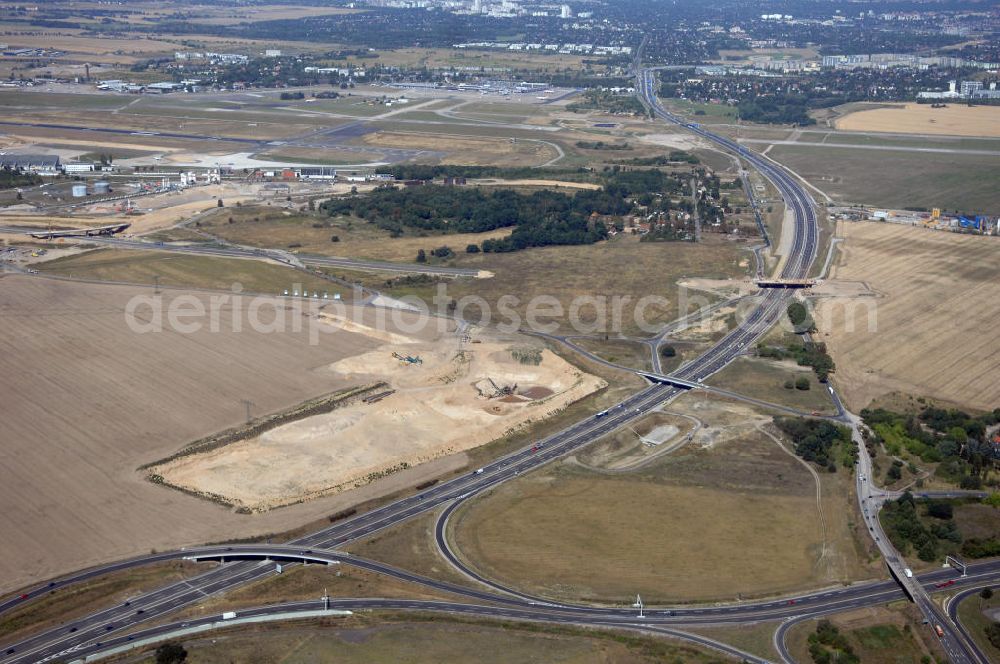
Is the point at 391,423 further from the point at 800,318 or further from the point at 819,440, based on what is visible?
the point at 800,318

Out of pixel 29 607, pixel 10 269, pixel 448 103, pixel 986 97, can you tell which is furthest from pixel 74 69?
pixel 29 607

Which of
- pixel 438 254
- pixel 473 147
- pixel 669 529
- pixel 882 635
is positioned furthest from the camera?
pixel 473 147

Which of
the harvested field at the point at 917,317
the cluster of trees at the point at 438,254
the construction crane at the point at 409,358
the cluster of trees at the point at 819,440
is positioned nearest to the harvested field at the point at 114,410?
the construction crane at the point at 409,358

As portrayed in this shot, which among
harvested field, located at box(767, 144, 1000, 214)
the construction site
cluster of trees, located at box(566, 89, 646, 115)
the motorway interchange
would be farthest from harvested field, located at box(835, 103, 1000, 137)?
the motorway interchange

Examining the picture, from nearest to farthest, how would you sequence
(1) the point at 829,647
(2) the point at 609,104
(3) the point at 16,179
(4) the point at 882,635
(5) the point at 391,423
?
(1) the point at 829,647 < (4) the point at 882,635 < (5) the point at 391,423 < (3) the point at 16,179 < (2) the point at 609,104

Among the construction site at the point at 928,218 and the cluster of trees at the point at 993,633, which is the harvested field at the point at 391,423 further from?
the construction site at the point at 928,218

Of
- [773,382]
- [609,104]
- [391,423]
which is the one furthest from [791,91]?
[391,423]
